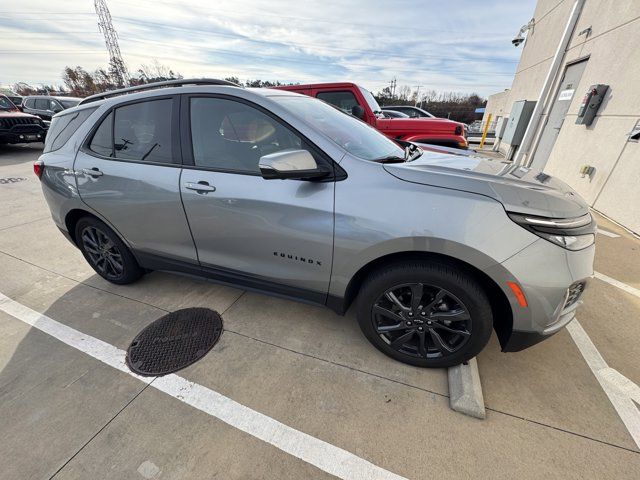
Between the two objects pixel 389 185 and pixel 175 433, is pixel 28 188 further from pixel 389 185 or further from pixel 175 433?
pixel 389 185

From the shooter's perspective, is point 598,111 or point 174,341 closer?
point 174,341

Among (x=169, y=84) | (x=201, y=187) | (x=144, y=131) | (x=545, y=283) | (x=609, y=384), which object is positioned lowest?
(x=609, y=384)

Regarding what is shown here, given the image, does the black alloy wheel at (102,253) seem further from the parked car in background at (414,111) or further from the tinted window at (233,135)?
the parked car in background at (414,111)

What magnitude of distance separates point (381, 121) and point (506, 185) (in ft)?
13.7

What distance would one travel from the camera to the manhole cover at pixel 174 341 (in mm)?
2133

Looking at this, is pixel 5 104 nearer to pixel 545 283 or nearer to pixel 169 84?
pixel 169 84

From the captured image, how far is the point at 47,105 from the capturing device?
40.2ft

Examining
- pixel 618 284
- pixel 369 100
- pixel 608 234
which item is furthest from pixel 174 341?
pixel 608 234

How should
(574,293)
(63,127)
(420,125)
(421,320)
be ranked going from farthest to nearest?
(420,125) → (63,127) → (421,320) → (574,293)

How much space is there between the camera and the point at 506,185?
1.67 m

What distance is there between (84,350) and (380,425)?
7.31 feet

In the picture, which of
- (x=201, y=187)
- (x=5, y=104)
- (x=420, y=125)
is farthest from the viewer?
(x=5, y=104)

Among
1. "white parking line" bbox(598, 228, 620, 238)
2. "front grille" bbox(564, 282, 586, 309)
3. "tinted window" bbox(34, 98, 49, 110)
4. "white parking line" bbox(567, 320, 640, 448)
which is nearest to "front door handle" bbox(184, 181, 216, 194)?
"front grille" bbox(564, 282, 586, 309)

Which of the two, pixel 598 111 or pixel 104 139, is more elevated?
pixel 598 111
